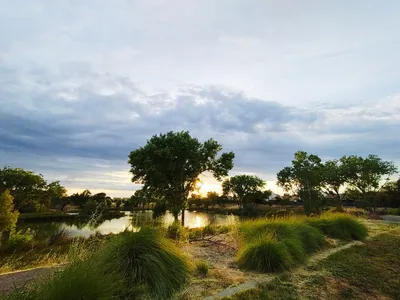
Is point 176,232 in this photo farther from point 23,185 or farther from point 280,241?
point 23,185

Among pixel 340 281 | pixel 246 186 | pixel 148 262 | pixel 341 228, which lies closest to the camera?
pixel 148 262

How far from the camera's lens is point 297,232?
746 centimetres

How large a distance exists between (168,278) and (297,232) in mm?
4590

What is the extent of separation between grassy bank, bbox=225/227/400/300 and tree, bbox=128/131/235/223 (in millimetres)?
20961

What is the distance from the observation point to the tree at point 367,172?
37.1 meters

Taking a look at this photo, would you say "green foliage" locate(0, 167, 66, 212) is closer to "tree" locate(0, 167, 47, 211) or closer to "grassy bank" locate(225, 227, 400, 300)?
"tree" locate(0, 167, 47, 211)

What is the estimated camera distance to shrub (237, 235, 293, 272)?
5.47 m

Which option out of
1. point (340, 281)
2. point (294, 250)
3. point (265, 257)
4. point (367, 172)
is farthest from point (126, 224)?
point (367, 172)

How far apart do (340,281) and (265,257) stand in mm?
1391

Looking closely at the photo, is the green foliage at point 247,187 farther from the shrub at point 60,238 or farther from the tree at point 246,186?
the shrub at point 60,238

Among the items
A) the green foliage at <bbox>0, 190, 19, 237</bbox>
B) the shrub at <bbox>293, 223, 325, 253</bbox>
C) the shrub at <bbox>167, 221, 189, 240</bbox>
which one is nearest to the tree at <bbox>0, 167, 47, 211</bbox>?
the green foliage at <bbox>0, 190, 19, 237</bbox>

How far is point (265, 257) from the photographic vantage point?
5551 mm

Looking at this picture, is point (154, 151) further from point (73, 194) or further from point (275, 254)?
point (73, 194)

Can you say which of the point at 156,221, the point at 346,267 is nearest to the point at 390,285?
the point at 346,267
